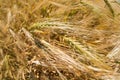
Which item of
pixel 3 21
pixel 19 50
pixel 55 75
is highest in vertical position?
pixel 3 21

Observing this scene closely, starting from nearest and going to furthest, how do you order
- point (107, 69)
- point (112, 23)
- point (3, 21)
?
point (107, 69) < point (3, 21) < point (112, 23)

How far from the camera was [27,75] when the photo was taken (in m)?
1.76

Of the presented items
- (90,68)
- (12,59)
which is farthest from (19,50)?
(90,68)

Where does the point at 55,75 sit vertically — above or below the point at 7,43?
below

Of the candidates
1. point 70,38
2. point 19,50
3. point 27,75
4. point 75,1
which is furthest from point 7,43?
point 75,1

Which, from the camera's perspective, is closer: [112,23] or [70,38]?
[70,38]

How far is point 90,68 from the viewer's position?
1703 millimetres

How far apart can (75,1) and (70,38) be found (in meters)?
0.30

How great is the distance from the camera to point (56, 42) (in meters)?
1.81

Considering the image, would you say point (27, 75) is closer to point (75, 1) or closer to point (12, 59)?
point (12, 59)

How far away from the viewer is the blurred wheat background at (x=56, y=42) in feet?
5.58

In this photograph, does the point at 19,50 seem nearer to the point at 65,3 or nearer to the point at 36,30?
the point at 36,30

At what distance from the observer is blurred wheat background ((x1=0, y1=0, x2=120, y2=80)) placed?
1.70 meters

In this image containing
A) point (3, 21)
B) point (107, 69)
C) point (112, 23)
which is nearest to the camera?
point (107, 69)
